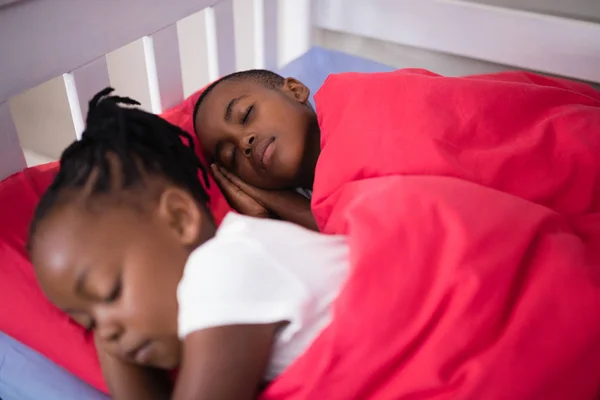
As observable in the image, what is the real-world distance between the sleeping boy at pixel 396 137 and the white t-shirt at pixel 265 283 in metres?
0.15

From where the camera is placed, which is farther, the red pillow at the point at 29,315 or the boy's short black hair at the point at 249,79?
the boy's short black hair at the point at 249,79

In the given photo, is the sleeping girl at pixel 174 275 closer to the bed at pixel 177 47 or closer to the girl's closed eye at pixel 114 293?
the girl's closed eye at pixel 114 293

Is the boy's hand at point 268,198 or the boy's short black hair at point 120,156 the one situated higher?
the boy's short black hair at point 120,156

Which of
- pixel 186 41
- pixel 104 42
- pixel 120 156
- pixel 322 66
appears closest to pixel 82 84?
pixel 104 42

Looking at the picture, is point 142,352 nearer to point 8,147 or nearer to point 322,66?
point 8,147

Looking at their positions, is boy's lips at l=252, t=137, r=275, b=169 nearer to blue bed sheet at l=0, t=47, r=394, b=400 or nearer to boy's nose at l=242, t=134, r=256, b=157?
boy's nose at l=242, t=134, r=256, b=157

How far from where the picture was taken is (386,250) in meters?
0.65

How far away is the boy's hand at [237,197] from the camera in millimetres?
1031

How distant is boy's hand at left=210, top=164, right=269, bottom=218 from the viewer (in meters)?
1.03

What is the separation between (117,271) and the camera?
1.97 feet

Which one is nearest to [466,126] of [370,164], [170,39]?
[370,164]

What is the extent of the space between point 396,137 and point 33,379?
0.61 m

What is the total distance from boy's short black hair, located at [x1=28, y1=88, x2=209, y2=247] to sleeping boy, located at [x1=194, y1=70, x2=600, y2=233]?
8.8 inches

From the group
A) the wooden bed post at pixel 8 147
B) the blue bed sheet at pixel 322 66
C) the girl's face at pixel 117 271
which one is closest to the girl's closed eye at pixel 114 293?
the girl's face at pixel 117 271
